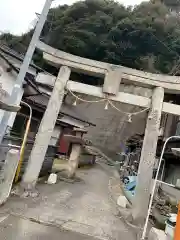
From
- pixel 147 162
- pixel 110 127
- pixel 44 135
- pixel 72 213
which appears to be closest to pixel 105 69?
pixel 44 135

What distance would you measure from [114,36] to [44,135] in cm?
3328

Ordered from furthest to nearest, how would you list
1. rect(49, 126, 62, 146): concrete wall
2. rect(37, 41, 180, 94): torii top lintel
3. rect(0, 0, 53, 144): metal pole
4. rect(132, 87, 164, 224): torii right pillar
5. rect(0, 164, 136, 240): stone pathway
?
rect(49, 126, 62, 146): concrete wall
rect(37, 41, 180, 94): torii top lintel
rect(132, 87, 164, 224): torii right pillar
rect(0, 0, 53, 144): metal pole
rect(0, 164, 136, 240): stone pathway

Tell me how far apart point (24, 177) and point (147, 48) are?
120ft

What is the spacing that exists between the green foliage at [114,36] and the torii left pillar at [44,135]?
98.2 feet

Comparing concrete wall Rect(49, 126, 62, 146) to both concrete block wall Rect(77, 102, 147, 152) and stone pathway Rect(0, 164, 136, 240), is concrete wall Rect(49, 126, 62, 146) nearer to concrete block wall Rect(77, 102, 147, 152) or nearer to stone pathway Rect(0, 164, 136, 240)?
concrete block wall Rect(77, 102, 147, 152)

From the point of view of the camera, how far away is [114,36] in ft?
128

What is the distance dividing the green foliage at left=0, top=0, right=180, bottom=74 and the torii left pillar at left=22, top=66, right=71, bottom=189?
98.2 feet

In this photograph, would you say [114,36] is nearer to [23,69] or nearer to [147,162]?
[23,69]

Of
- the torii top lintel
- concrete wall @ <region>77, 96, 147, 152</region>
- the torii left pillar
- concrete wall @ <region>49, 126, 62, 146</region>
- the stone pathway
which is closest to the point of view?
the stone pathway

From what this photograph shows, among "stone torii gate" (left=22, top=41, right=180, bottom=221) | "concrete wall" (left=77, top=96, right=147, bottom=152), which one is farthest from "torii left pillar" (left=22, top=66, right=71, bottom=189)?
"concrete wall" (left=77, top=96, right=147, bottom=152)

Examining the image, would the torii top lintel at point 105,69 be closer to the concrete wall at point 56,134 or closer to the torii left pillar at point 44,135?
the torii left pillar at point 44,135

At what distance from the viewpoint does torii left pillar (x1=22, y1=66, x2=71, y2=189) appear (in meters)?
9.09

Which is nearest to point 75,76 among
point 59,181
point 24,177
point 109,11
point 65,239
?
point 109,11

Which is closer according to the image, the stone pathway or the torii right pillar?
the stone pathway
